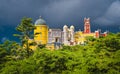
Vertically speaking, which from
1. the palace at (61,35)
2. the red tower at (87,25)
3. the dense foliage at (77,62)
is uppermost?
the red tower at (87,25)

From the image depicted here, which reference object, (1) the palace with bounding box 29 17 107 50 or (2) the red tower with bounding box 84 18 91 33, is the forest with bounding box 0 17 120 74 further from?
(2) the red tower with bounding box 84 18 91 33

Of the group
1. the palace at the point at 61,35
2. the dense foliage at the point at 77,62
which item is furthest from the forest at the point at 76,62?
the palace at the point at 61,35

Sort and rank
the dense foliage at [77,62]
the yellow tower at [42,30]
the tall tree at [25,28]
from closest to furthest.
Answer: the dense foliage at [77,62]
the tall tree at [25,28]
the yellow tower at [42,30]

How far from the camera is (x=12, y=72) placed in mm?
32875

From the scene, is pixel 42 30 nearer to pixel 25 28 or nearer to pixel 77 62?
pixel 25 28

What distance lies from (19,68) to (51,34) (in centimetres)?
6004

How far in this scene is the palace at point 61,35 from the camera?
89.9 meters

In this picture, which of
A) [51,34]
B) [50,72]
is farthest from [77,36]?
[50,72]

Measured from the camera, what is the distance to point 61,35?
313ft

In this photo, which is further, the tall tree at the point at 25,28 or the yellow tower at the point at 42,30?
the yellow tower at the point at 42,30

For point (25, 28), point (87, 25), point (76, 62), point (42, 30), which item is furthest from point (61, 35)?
point (76, 62)

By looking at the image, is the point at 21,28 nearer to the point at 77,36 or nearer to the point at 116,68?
the point at 116,68

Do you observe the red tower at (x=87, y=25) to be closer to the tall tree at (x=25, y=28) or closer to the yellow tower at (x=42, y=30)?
the yellow tower at (x=42, y=30)

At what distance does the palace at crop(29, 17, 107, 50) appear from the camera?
89938 millimetres
